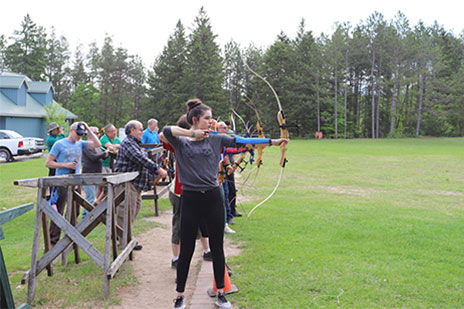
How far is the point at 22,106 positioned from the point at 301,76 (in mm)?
32909

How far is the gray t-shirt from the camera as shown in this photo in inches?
144

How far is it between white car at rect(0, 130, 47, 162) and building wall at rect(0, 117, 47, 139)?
33.0 ft

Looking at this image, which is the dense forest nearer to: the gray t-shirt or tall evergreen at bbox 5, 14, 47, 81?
Answer: tall evergreen at bbox 5, 14, 47, 81

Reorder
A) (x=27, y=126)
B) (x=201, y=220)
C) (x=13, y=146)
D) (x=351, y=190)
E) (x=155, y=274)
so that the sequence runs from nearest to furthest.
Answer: (x=201, y=220), (x=155, y=274), (x=351, y=190), (x=13, y=146), (x=27, y=126)

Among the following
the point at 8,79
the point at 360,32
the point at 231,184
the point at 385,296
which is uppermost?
the point at 360,32

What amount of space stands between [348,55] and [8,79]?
138 feet

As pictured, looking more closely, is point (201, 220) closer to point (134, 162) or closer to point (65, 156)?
point (134, 162)

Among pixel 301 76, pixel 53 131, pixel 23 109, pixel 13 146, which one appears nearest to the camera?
pixel 53 131

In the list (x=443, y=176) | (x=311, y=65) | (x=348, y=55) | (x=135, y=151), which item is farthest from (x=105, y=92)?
(x=135, y=151)

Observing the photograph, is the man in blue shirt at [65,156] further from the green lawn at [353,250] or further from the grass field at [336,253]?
the green lawn at [353,250]

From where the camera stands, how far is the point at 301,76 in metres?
51.7

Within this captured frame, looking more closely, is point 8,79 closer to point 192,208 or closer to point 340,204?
point 340,204

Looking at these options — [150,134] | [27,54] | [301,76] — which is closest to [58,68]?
[27,54]

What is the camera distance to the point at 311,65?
177ft
